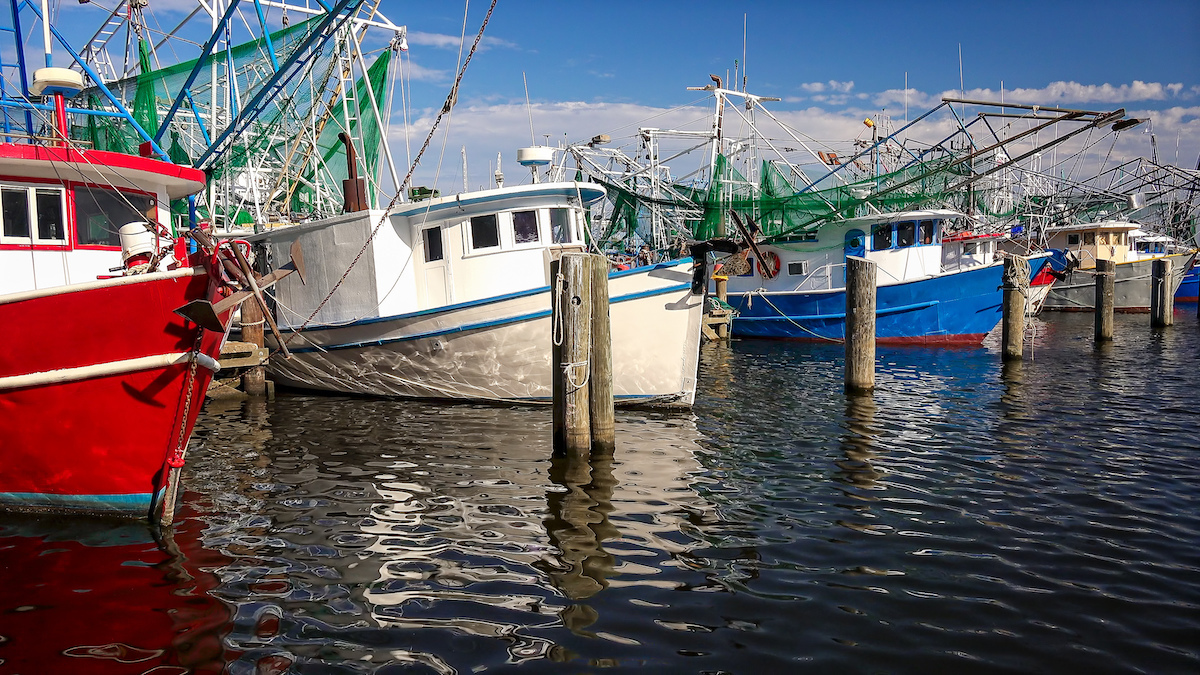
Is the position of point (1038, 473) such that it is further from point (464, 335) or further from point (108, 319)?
point (108, 319)

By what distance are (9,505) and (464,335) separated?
18.9ft

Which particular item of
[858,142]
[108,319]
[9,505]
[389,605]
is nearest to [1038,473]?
[389,605]

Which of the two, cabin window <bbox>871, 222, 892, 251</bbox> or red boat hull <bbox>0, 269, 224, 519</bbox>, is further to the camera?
cabin window <bbox>871, 222, 892, 251</bbox>

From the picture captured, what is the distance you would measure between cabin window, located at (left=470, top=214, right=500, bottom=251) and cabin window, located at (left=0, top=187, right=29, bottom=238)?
18.3ft

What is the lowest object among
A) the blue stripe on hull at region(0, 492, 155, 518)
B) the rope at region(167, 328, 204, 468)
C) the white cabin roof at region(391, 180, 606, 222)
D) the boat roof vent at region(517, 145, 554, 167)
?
the blue stripe on hull at region(0, 492, 155, 518)

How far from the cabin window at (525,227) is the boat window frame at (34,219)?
18.8ft

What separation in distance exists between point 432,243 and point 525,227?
1537mm

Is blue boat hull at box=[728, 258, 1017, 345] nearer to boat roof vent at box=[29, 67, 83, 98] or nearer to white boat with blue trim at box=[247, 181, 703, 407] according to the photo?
white boat with blue trim at box=[247, 181, 703, 407]

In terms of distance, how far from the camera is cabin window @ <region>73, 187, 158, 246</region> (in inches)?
322

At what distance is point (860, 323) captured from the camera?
1217 cm

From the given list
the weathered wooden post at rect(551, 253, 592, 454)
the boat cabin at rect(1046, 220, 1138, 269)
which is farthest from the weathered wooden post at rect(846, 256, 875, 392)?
the boat cabin at rect(1046, 220, 1138, 269)

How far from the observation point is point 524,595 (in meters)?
5.02

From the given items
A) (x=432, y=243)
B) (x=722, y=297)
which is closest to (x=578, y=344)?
(x=432, y=243)

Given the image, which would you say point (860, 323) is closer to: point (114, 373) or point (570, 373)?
point (570, 373)
